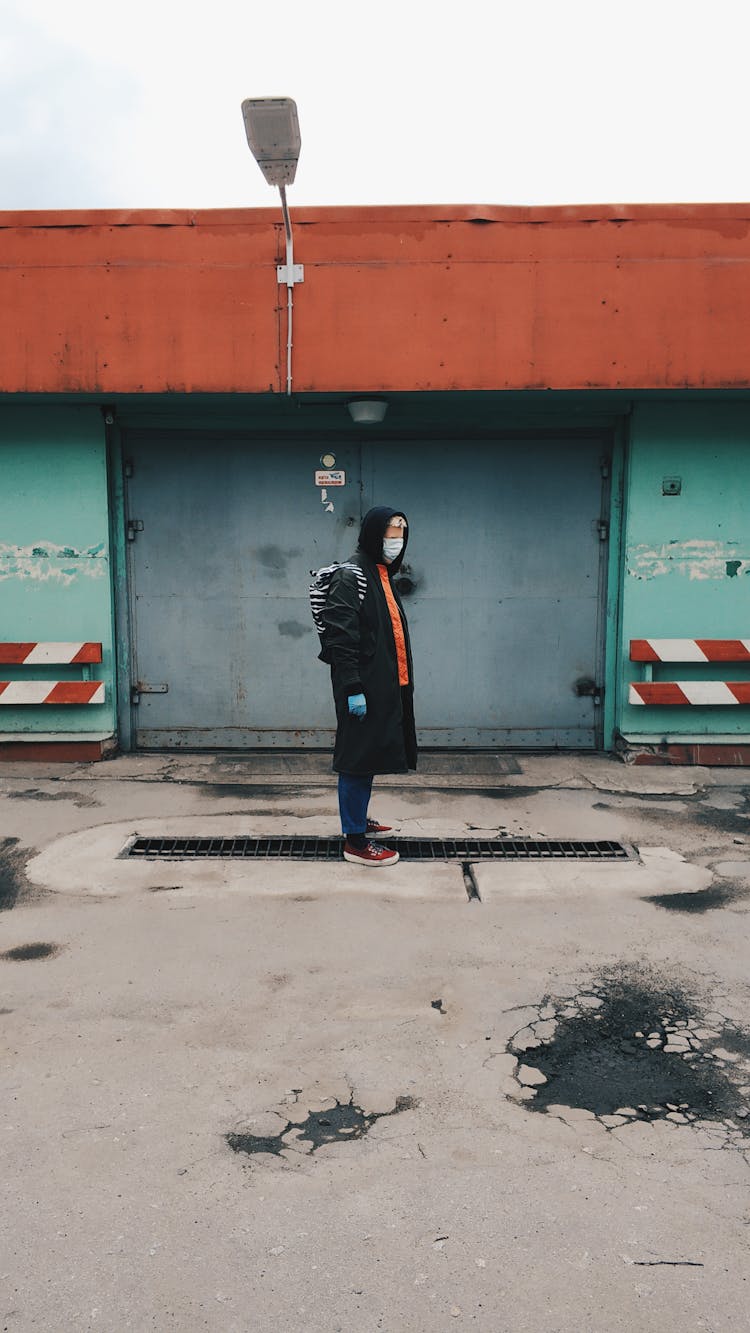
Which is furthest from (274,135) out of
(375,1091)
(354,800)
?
(375,1091)

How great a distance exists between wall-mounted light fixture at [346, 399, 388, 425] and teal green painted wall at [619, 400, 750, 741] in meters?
1.84

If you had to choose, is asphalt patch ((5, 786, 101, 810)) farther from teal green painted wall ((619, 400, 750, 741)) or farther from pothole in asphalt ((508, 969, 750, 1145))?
teal green painted wall ((619, 400, 750, 741))

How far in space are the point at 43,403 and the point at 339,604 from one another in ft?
11.6

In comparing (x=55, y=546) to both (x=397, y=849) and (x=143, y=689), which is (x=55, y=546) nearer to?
(x=143, y=689)

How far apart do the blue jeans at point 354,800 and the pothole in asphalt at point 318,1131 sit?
2184 mm

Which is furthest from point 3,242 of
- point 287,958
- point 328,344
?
point 287,958

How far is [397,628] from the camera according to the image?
17.4 feet

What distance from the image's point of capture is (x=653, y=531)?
733 cm

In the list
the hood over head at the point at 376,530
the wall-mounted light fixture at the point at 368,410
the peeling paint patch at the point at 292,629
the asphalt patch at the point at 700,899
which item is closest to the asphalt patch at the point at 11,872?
the hood over head at the point at 376,530

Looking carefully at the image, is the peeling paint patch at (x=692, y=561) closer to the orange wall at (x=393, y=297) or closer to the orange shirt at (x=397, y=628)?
the orange wall at (x=393, y=297)

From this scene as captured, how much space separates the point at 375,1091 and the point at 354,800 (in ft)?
7.00

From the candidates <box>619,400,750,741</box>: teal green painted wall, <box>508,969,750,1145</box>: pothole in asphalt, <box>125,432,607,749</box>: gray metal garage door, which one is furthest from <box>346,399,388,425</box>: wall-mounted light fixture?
<box>508,969,750,1145</box>: pothole in asphalt

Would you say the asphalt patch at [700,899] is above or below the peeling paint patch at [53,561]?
below

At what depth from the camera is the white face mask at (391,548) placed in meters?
5.29
